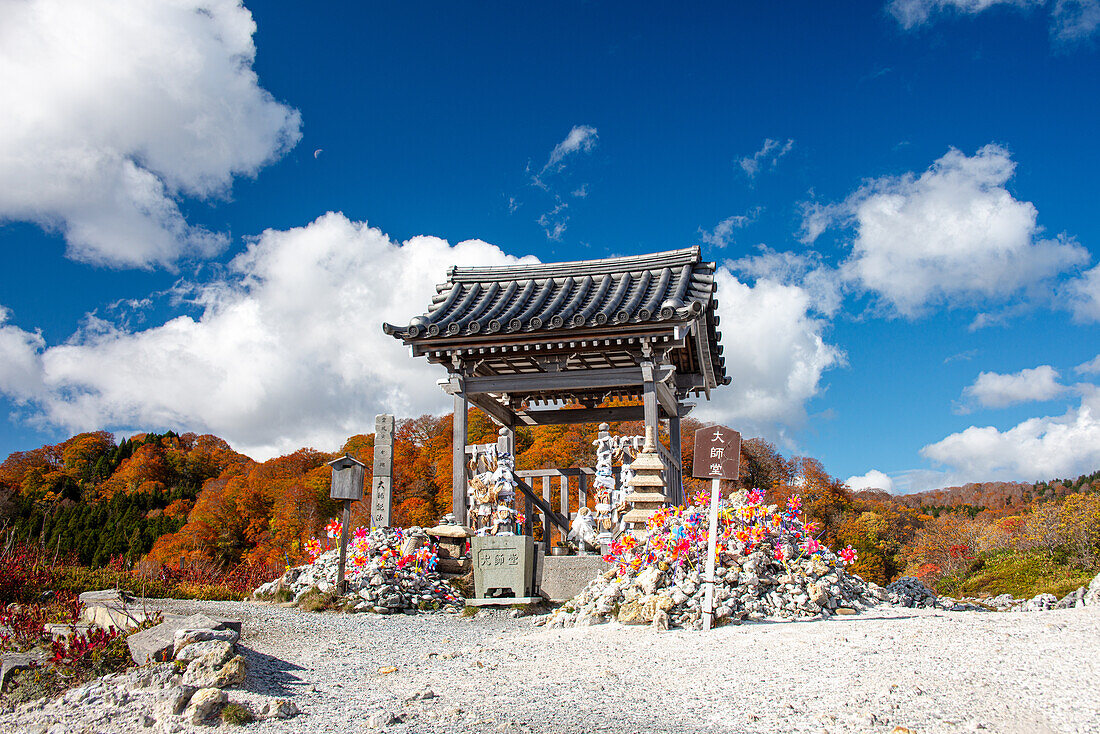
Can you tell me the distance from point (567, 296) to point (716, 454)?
226 inches

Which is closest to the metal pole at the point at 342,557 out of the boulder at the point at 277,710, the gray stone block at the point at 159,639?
the gray stone block at the point at 159,639

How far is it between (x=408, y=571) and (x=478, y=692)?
5.43 metres

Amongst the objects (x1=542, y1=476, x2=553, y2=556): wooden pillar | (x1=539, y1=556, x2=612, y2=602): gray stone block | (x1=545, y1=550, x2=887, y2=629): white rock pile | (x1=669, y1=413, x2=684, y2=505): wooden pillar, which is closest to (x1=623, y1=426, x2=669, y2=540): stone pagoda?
(x1=539, y1=556, x2=612, y2=602): gray stone block

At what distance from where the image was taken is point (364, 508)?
30281 mm

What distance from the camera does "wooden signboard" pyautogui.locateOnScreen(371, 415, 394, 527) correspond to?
1049 cm

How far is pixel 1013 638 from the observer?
4957mm

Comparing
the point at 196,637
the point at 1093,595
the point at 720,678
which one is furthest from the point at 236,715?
the point at 1093,595

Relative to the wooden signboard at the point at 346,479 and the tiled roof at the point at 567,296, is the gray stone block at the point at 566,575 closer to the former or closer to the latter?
the wooden signboard at the point at 346,479

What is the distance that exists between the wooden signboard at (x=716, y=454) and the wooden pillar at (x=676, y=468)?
5310mm

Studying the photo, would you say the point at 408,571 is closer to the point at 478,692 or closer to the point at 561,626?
the point at 561,626

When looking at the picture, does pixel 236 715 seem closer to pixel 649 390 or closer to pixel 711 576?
pixel 711 576

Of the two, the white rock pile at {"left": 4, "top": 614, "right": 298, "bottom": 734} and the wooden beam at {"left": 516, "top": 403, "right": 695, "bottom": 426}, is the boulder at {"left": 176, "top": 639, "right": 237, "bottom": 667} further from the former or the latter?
the wooden beam at {"left": 516, "top": 403, "right": 695, "bottom": 426}

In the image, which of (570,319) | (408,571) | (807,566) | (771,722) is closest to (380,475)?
(408,571)

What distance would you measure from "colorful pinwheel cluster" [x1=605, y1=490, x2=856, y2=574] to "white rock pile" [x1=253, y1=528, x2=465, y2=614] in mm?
3155
